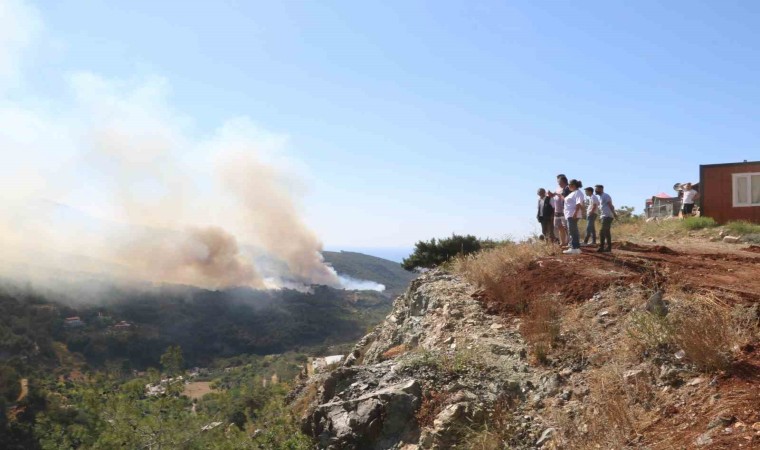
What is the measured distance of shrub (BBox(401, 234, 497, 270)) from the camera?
2128cm

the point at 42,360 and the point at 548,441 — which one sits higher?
the point at 548,441

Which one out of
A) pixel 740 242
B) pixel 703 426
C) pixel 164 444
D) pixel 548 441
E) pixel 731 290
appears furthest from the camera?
pixel 740 242

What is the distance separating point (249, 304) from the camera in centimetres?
8844

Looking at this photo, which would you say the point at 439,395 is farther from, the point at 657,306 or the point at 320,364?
the point at 320,364

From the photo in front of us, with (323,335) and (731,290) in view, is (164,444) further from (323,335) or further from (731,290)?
(323,335)

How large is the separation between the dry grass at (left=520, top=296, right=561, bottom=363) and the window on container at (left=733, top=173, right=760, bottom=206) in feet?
51.4

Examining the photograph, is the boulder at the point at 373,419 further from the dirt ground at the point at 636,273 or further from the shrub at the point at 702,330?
the dirt ground at the point at 636,273

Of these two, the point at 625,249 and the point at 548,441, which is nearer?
the point at 548,441

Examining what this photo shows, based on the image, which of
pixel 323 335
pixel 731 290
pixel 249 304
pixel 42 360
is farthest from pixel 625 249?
pixel 249 304

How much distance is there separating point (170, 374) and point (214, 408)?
2.24 m

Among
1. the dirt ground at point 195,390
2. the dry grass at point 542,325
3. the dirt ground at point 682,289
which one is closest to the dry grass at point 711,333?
the dirt ground at point 682,289

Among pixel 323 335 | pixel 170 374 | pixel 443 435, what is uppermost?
pixel 443 435

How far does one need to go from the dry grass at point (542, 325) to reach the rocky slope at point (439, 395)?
0.20 m

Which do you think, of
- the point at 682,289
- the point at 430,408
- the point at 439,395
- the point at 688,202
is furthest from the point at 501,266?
the point at 688,202
